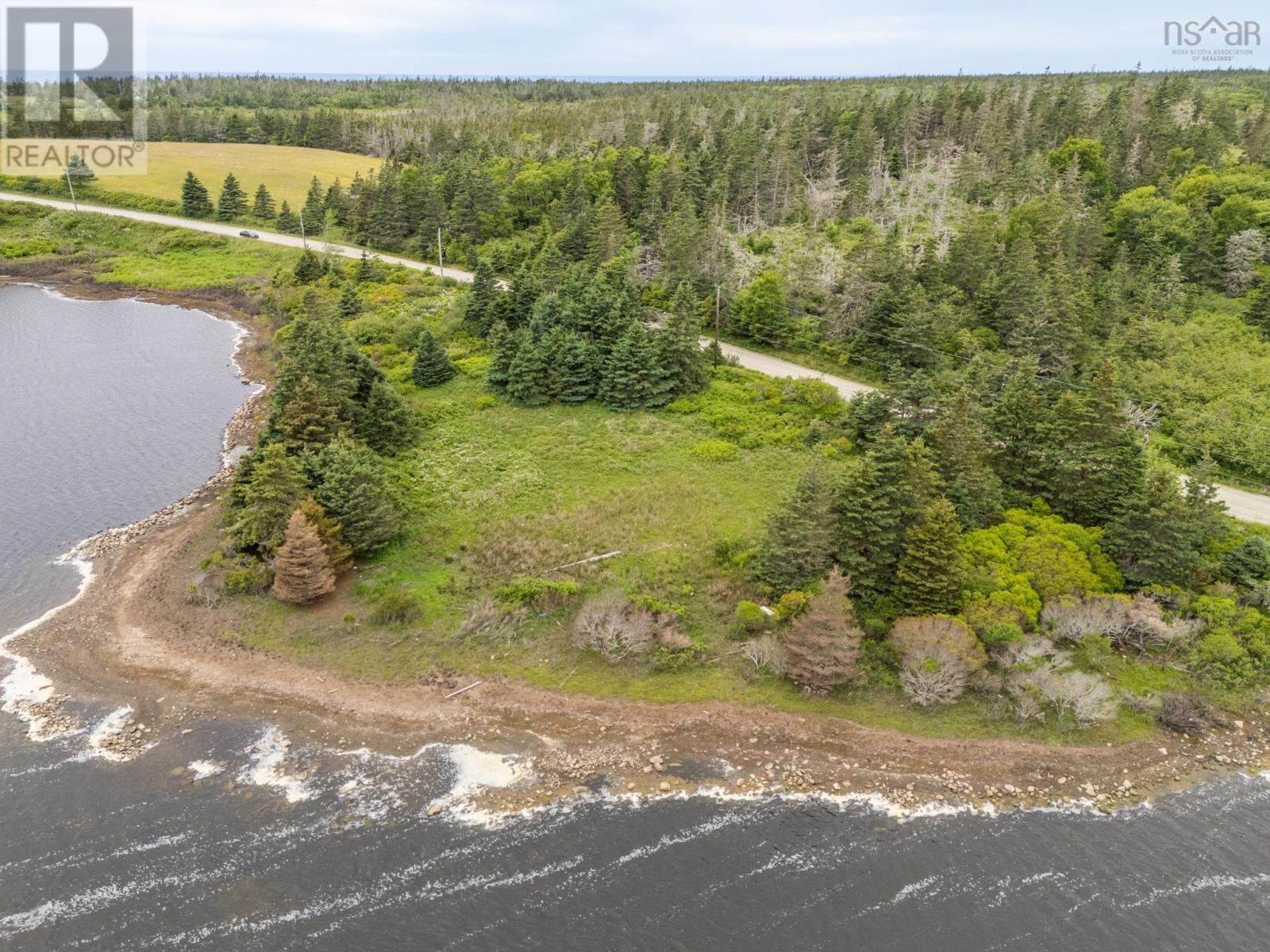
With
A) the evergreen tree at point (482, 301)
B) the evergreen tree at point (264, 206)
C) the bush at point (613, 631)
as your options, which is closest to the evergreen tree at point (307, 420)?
the bush at point (613, 631)

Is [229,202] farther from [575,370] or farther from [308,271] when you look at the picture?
[575,370]

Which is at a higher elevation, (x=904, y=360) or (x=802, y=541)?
(x=904, y=360)

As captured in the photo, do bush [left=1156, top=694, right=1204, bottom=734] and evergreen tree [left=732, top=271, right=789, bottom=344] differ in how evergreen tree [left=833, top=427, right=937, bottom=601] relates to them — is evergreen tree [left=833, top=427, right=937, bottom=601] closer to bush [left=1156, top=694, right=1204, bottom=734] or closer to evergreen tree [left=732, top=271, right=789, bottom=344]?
bush [left=1156, top=694, right=1204, bottom=734]

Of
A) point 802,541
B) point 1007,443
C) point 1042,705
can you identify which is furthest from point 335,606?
point 1007,443

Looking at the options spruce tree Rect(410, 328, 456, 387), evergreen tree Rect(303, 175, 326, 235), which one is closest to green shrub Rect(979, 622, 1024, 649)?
spruce tree Rect(410, 328, 456, 387)

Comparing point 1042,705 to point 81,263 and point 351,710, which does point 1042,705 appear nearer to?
point 351,710

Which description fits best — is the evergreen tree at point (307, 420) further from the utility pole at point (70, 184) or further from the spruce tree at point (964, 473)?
the utility pole at point (70, 184)
